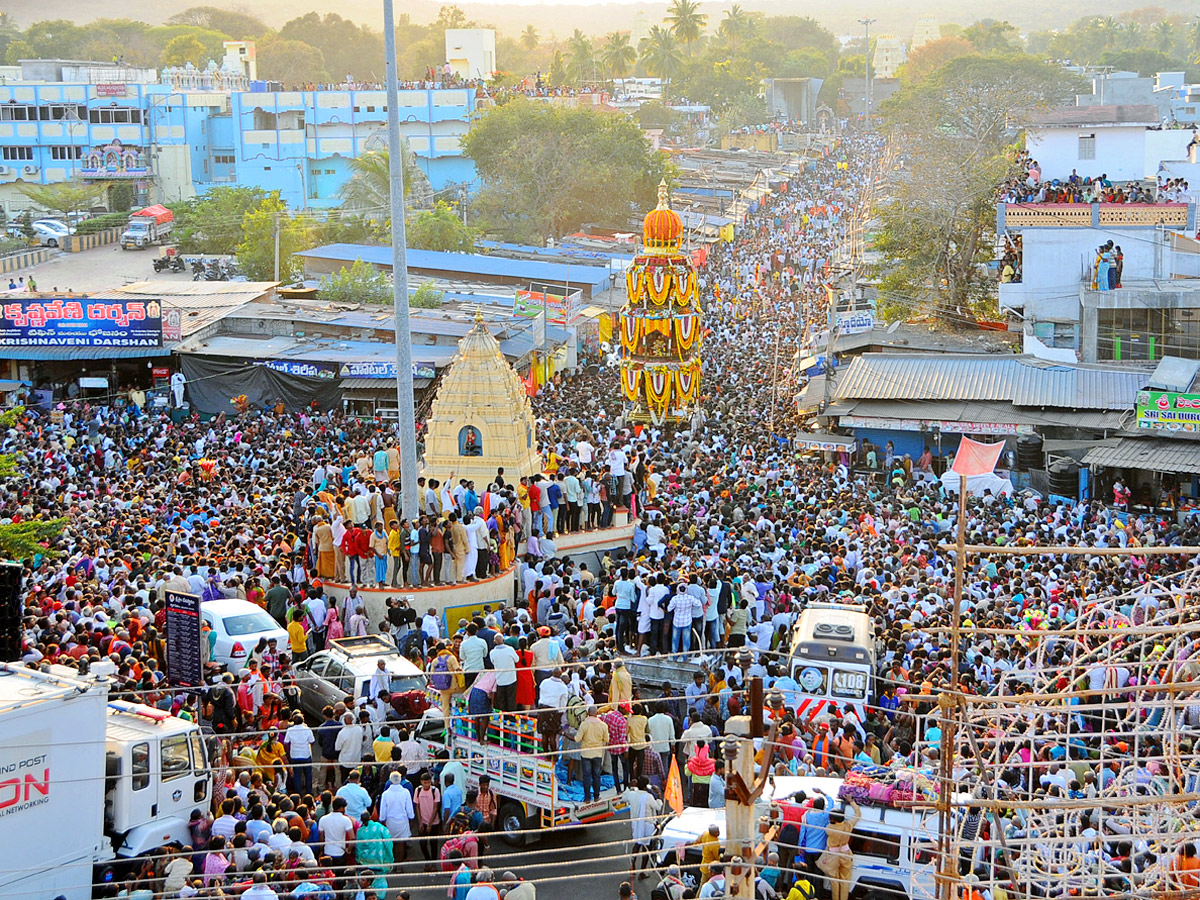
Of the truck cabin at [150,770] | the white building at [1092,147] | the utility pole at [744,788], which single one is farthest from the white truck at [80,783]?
the white building at [1092,147]

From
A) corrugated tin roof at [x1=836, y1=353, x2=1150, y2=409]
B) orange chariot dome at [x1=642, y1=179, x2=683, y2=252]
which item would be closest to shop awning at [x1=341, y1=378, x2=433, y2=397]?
orange chariot dome at [x1=642, y1=179, x2=683, y2=252]

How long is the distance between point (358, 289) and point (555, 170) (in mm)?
24246

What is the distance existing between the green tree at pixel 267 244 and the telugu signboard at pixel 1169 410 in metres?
31.2

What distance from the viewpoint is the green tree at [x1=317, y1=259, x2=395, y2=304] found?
3922 cm

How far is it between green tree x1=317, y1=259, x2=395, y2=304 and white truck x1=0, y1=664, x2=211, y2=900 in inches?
1092

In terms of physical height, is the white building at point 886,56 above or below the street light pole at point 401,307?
above

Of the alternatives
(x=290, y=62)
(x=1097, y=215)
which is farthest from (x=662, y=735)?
(x=290, y=62)

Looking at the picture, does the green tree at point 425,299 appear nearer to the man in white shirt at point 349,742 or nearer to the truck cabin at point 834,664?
the truck cabin at point 834,664

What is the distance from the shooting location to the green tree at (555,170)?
61.8 m

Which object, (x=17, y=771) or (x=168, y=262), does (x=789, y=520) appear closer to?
(x=17, y=771)

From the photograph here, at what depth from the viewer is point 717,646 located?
1716 centimetres

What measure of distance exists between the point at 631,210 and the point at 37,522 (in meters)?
49.0

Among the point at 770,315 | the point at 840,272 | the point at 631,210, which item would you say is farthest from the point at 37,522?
the point at 631,210

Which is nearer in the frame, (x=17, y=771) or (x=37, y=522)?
(x=17, y=771)
